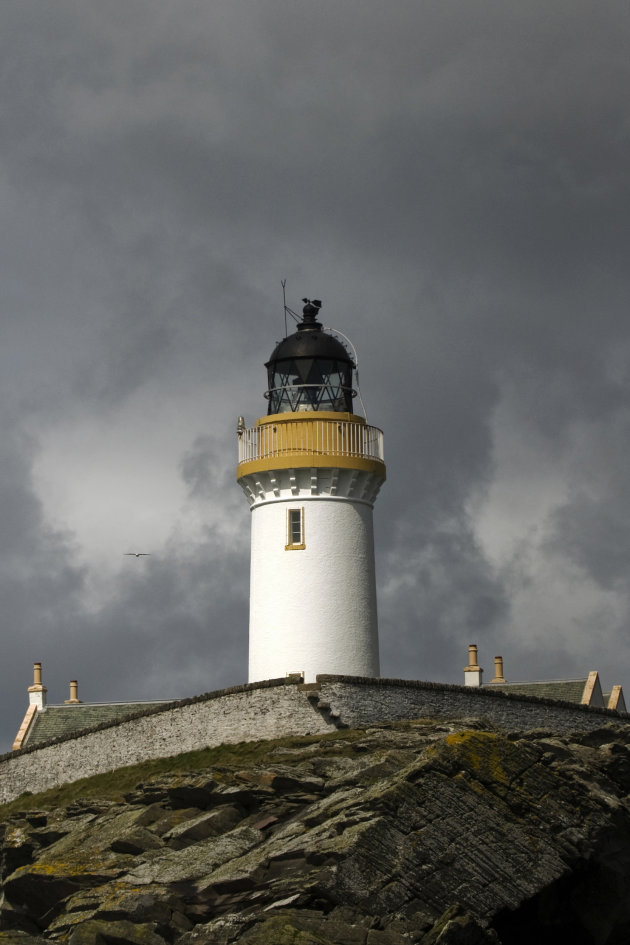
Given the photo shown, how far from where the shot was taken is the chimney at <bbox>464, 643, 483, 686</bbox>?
49.2 metres

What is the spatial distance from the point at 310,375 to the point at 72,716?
47.6ft

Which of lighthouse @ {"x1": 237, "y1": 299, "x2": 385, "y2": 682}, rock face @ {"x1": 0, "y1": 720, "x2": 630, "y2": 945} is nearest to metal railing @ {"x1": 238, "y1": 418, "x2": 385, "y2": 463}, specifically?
lighthouse @ {"x1": 237, "y1": 299, "x2": 385, "y2": 682}

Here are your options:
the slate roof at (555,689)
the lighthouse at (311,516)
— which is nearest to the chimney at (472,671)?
the slate roof at (555,689)

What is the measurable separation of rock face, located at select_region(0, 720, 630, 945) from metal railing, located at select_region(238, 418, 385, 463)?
31.4 ft

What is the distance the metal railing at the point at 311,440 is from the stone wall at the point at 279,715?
675cm

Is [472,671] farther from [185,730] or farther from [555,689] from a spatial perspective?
[185,730]

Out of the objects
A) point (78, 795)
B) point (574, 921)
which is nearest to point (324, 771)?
point (574, 921)

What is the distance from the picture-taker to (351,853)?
26.3 meters

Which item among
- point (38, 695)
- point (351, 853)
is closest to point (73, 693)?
point (38, 695)

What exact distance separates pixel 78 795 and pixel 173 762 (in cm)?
268

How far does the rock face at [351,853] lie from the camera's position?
25.9 metres

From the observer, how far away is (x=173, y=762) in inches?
1476

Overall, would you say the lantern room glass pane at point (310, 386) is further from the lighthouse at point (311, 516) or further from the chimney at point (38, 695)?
the chimney at point (38, 695)

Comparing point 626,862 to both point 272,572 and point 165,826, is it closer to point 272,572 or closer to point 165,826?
point 165,826
